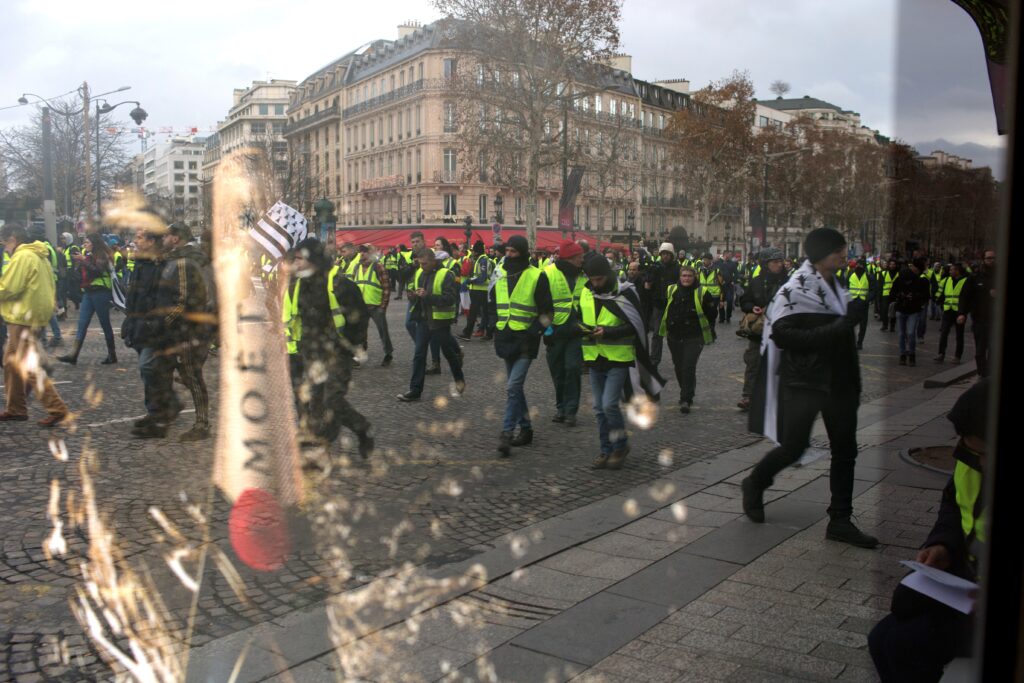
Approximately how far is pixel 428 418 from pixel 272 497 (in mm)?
2867

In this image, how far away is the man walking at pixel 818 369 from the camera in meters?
4.80

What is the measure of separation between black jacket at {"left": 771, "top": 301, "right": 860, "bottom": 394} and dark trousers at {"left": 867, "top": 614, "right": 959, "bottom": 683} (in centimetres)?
244

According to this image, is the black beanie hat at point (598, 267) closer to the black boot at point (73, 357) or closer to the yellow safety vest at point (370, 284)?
the yellow safety vest at point (370, 284)

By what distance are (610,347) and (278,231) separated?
2964 millimetres

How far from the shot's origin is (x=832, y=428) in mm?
4895

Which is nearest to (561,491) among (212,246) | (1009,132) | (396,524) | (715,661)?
(396,524)

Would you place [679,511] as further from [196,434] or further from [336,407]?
[196,434]

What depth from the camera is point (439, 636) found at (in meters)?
3.66

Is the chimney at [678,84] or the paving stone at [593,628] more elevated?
the chimney at [678,84]

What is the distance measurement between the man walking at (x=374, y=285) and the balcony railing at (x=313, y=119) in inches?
2574

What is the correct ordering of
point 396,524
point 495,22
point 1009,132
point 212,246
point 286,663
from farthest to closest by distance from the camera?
point 495,22, point 212,246, point 396,524, point 286,663, point 1009,132

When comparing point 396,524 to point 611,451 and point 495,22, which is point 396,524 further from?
point 495,22

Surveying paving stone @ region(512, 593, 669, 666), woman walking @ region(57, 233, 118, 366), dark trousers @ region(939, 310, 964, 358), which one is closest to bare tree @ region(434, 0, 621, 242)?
dark trousers @ region(939, 310, 964, 358)

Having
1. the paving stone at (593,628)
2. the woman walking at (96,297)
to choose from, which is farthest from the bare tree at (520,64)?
the paving stone at (593,628)
